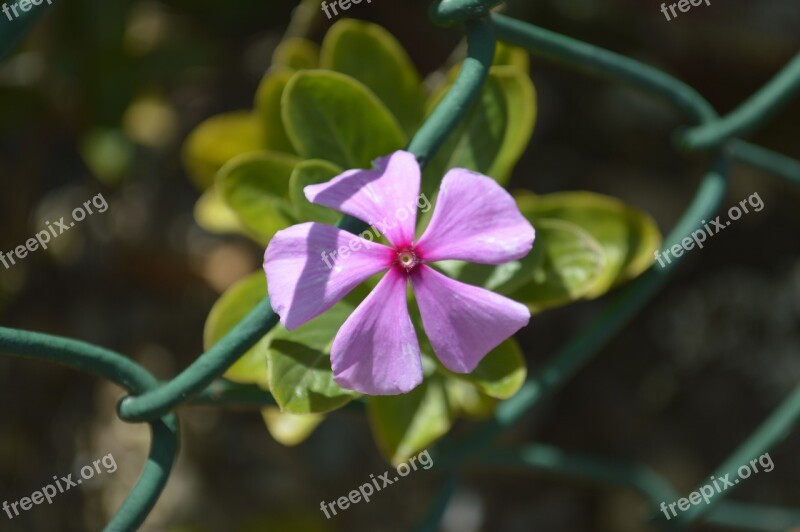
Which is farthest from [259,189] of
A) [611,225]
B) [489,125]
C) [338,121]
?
[611,225]

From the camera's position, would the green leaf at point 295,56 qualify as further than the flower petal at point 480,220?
Yes

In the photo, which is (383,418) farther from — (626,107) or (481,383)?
(626,107)

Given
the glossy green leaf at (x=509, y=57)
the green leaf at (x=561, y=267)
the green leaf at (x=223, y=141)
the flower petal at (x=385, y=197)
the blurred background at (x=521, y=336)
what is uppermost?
the flower petal at (x=385, y=197)

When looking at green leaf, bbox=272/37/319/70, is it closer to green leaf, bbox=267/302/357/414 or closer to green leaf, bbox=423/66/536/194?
green leaf, bbox=423/66/536/194

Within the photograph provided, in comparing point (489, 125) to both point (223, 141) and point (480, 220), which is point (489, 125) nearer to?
point (480, 220)

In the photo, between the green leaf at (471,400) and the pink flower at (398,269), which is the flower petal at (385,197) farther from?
the green leaf at (471,400)

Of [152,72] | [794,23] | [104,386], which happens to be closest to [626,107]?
[794,23]

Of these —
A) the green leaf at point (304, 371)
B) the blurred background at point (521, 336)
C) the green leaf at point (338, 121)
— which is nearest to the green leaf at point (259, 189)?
the green leaf at point (338, 121)
